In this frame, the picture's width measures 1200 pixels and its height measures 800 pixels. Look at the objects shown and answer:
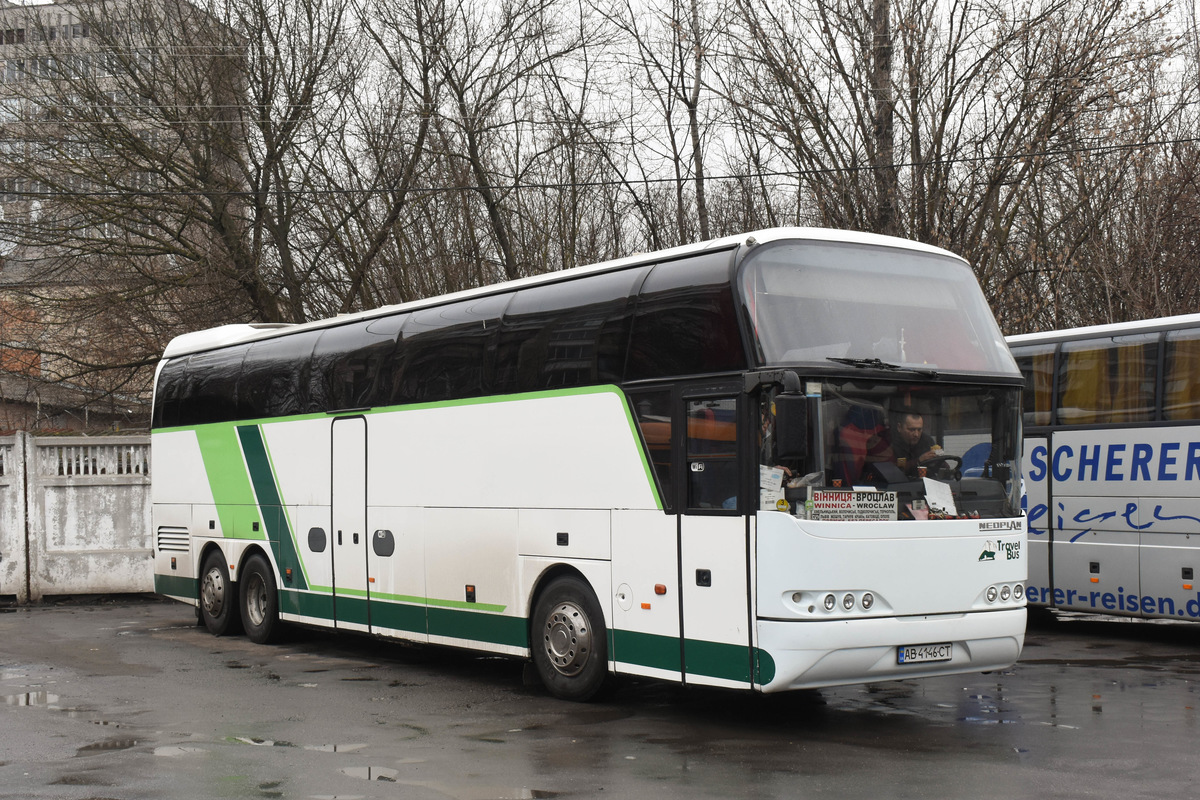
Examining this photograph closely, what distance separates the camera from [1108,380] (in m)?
14.5

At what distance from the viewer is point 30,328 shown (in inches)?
1017

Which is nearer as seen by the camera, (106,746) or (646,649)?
(106,746)

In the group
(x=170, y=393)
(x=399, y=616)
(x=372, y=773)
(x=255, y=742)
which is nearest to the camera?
(x=372, y=773)

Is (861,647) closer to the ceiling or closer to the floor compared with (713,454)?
closer to the floor

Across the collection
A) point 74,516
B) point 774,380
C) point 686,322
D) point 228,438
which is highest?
point 686,322

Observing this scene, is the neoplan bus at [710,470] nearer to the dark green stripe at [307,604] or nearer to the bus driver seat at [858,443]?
the bus driver seat at [858,443]

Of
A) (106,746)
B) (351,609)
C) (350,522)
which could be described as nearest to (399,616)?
(351,609)

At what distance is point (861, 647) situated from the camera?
29.5ft

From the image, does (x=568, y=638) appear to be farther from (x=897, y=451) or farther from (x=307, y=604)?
(x=307, y=604)

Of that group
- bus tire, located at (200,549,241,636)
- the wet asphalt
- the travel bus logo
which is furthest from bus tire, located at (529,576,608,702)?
bus tire, located at (200,549,241,636)

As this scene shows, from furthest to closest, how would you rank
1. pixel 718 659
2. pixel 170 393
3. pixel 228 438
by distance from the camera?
pixel 170 393, pixel 228 438, pixel 718 659

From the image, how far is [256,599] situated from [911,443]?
9078 mm

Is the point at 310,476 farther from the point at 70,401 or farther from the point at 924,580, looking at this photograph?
the point at 70,401

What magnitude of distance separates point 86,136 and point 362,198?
5.31 meters
